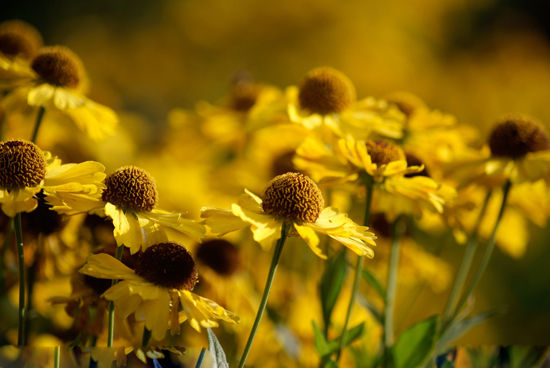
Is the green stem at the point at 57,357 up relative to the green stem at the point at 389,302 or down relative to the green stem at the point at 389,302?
up

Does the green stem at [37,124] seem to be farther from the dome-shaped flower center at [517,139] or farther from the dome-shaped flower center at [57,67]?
the dome-shaped flower center at [517,139]

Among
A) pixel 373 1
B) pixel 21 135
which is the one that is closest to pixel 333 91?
pixel 21 135

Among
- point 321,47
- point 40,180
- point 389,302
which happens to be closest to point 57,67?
point 40,180

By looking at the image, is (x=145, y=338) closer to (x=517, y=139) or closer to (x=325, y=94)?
(x=325, y=94)

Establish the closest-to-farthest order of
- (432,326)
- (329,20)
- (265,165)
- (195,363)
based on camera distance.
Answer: (195,363)
(432,326)
(265,165)
(329,20)

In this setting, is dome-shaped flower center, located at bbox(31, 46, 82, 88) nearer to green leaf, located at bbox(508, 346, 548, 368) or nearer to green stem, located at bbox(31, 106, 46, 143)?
green stem, located at bbox(31, 106, 46, 143)

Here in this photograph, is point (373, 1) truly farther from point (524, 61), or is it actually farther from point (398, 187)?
point (398, 187)

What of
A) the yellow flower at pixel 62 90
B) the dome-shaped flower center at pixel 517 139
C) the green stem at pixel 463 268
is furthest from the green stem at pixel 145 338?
the dome-shaped flower center at pixel 517 139
